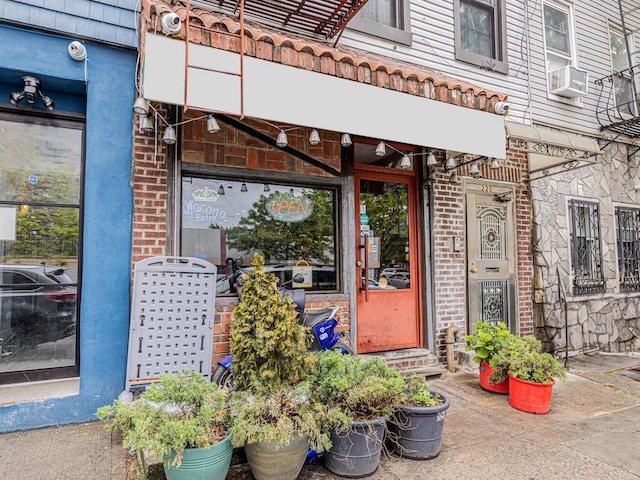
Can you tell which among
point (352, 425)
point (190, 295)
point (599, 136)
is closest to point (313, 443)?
point (352, 425)

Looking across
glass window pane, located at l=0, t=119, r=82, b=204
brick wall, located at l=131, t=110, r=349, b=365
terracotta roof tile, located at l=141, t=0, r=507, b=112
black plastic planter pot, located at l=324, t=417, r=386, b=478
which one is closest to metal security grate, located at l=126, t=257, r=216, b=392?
brick wall, located at l=131, t=110, r=349, b=365

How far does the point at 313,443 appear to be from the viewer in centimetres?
262

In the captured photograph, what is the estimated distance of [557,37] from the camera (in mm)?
7023

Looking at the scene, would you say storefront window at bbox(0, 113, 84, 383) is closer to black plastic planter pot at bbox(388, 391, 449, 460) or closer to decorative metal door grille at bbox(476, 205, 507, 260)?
black plastic planter pot at bbox(388, 391, 449, 460)

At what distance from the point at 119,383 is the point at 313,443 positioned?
2.02m

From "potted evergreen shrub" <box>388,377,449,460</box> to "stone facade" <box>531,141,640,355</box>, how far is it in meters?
3.92

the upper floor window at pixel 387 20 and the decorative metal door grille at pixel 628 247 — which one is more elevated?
the upper floor window at pixel 387 20

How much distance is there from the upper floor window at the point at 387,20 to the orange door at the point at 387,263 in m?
1.80

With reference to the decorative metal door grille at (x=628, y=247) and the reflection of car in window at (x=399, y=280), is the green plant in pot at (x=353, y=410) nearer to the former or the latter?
the reflection of car in window at (x=399, y=280)

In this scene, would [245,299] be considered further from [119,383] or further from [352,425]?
[119,383]

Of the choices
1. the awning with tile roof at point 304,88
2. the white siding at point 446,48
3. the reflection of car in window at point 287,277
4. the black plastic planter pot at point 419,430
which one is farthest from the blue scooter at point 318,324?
the white siding at point 446,48

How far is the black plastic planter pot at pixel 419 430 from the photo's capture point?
2.90 meters

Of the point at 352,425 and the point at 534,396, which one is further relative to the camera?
the point at 534,396

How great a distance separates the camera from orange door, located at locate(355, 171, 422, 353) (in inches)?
191
